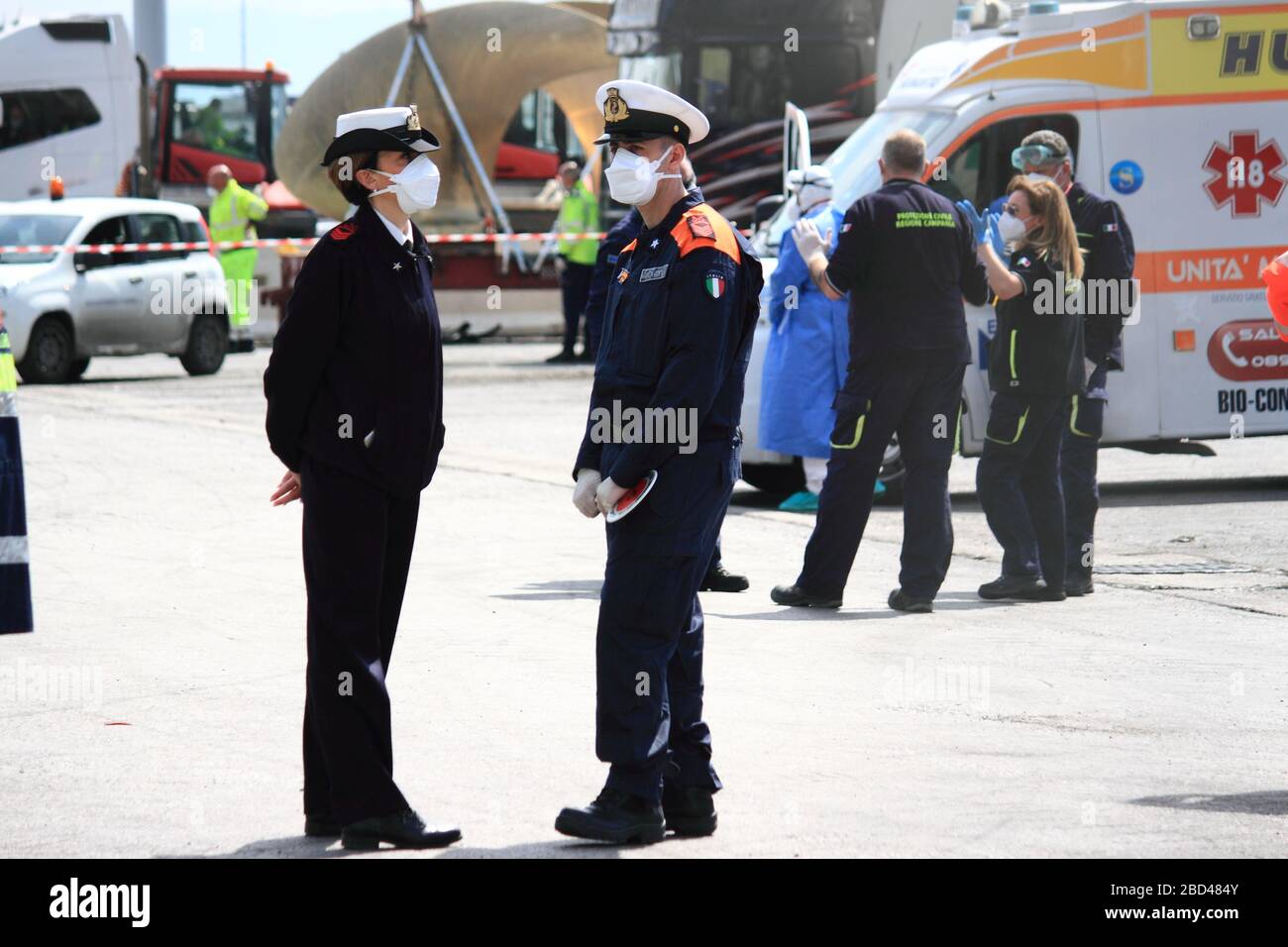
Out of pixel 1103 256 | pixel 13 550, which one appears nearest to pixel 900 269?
pixel 1103 256

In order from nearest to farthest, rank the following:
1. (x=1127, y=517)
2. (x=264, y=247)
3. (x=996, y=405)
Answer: (x=996, y=405)
(x=1127, y=517)
(x=264, y=247)

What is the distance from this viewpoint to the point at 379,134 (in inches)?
215

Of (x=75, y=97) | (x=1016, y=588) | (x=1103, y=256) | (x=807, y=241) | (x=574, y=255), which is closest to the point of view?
(x=807, y=241)

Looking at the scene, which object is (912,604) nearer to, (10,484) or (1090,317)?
(1090,317)

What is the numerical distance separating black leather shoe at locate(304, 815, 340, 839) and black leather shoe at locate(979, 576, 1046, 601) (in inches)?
179

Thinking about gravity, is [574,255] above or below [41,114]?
below

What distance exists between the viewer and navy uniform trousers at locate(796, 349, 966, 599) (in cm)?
902

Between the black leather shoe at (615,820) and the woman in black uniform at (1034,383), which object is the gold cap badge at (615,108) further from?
the woman in black uniform at (1034,383)

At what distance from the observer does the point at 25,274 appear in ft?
68.2

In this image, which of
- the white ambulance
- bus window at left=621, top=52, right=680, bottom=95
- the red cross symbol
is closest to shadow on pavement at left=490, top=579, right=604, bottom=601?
the white ambulance

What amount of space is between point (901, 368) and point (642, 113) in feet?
11.8

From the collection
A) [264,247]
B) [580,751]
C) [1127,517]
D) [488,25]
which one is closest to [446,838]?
[580,751]

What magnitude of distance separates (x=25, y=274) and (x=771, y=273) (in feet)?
38.0
